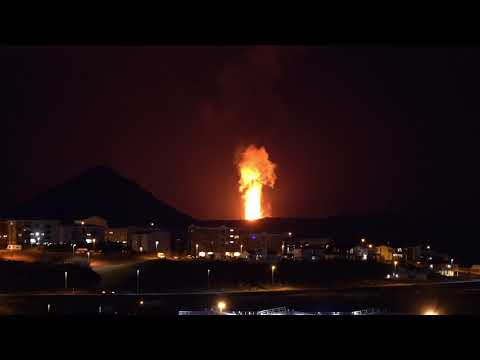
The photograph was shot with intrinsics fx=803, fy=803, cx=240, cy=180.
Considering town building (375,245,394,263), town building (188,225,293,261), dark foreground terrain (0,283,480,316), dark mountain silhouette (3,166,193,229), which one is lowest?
dark foreground terrain (0,283,480,316)

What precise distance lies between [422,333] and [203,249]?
1300 inches

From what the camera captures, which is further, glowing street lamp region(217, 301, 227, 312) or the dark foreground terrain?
glowing street lamp region(217, 301, 227, 312)

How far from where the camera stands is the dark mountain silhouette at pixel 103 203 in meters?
57.9

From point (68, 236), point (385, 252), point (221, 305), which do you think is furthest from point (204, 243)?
point (221, 305)

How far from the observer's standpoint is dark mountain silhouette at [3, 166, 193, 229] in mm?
57938

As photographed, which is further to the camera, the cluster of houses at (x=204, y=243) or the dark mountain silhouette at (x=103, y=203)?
the dark mountain silhouette at (x=103, y=203)

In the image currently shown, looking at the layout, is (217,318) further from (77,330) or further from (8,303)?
(8,303)

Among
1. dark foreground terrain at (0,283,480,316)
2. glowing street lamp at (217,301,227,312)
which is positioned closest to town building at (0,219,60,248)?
dark foreground terrain at (0,283,480,316)

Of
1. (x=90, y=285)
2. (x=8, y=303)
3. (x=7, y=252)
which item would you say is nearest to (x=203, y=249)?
(x=7, y=252)

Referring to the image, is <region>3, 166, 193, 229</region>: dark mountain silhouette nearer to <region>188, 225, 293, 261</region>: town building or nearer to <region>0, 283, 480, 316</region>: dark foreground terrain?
<region>188, 225, 293, 261</region>: town building

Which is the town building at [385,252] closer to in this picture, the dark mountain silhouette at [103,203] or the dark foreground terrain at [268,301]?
the dark foreground terrain at [268,301]

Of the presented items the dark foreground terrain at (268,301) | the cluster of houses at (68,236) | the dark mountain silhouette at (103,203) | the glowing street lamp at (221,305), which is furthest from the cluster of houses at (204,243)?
the dark mountain silhouette at (103,203)

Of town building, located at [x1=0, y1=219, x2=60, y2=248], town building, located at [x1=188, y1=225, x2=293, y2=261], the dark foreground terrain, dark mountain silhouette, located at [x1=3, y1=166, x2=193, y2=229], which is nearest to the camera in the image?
the dark foreground terrain

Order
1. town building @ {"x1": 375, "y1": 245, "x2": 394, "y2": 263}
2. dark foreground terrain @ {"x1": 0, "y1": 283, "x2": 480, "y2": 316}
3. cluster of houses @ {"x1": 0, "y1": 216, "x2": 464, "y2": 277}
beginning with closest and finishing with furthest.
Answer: dark foreground terrain @ {"x1": 0, "y1": 283, "x2": 480, "y2": 316}
cluster of houses @ {"x1": 0, "y1": 216, "x2": 464, "y2": 277}
town building @ {"x1": 375, "y1": 245, "x2": 394, "y2": 263}
